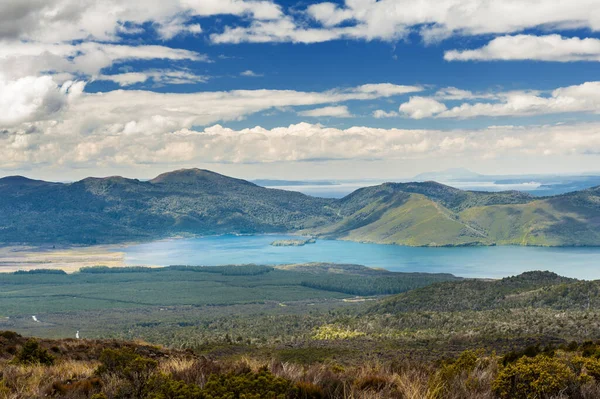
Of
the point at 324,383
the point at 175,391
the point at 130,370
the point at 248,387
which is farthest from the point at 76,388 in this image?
the point at 324,383

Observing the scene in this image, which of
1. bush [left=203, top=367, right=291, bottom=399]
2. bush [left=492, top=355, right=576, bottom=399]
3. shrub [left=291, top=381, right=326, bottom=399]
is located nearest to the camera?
bush [left=203, top=367, right=291, bottom=399]

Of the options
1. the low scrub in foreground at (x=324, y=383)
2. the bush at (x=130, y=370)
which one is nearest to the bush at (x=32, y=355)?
the bush at (x=130, y=370)

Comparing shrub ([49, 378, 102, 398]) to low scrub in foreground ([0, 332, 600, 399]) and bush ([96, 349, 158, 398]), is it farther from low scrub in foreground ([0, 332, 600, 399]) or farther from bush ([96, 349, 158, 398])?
bush ([96, 349, 158, 398])

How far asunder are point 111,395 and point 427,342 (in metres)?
52.7

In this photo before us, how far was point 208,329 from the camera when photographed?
11294cm

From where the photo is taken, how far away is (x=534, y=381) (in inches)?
350

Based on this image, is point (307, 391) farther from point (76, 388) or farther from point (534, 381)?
point (76, 388)

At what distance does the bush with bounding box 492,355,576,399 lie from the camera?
884 cm

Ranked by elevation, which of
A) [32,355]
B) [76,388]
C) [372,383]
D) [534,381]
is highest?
[534,381]

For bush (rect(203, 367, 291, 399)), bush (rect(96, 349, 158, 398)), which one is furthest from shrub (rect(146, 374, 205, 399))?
bush (rect(96, 349, 158, 398))

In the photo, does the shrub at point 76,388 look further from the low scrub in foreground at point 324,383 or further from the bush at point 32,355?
the bush at point 32,355

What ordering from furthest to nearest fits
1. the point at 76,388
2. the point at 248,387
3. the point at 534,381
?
1. the point at 76,388
2. the point at 534,381
3. the point at 248,387

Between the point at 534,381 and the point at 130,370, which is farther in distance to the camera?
the point at 130,370

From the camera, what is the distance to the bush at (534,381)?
8.84m
